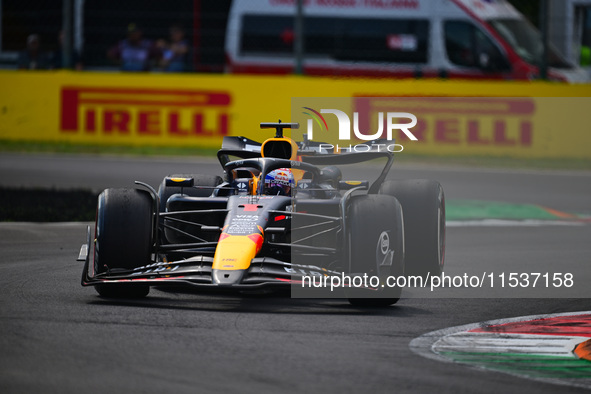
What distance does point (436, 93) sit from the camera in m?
17.4

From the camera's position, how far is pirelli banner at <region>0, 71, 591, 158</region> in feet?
56.7

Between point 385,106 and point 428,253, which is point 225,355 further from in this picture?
point 385,106

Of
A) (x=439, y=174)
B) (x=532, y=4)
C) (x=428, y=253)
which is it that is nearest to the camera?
(x=428, y=253)

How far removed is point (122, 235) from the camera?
7.09 metres

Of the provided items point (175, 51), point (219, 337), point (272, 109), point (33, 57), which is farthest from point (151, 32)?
point (219, 337)

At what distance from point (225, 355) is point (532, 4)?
18023 millimetres

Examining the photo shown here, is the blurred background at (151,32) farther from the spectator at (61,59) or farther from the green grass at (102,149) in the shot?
the green grass at (102,149)

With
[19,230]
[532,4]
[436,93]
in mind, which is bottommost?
[19,230]

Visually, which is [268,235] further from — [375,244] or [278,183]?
[375,244]

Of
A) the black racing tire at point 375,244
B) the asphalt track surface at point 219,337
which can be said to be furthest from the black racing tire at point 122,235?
the black racing tire at point 375,244

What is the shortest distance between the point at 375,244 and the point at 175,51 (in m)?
12.3

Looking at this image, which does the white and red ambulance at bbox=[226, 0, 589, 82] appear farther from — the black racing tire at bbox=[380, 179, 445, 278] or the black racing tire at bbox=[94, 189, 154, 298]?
the black racing tire at bbox=[94, 189, 154, 298]

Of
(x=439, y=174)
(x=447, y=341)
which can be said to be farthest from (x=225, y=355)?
(x=439, y=174)

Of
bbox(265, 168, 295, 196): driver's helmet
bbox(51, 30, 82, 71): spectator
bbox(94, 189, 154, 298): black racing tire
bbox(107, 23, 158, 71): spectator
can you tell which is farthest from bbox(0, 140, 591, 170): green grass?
bbox(94, 189, 154, 298): black racing tire
